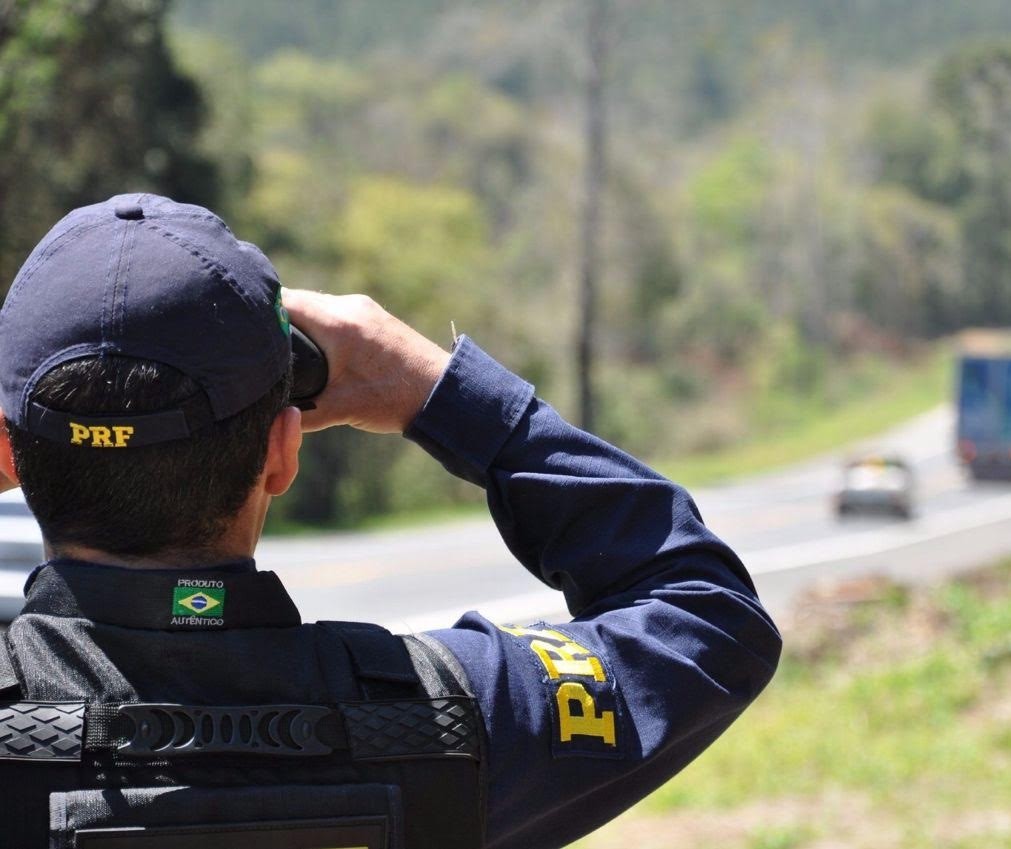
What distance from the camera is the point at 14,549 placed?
10.2 feet

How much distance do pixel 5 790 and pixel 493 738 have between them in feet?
1.57

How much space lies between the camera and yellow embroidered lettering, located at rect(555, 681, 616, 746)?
157 cm

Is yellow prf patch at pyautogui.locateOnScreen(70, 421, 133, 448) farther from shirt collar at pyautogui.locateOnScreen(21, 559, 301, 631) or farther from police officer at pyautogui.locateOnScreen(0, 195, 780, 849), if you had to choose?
Result: shirt collar at pyautogui.locateOnScreen(21, 559, 301, 631)

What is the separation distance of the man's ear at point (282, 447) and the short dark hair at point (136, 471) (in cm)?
2

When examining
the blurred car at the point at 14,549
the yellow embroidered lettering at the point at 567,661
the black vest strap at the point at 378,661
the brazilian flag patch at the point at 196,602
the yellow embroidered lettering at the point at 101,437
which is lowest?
the blurred car at the point at 14,549

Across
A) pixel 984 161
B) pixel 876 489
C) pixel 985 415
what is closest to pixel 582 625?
pixel 876 489

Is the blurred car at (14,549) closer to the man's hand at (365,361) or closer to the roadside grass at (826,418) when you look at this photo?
the man's hand at (365,361)

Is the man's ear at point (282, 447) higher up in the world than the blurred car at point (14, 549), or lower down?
higher up

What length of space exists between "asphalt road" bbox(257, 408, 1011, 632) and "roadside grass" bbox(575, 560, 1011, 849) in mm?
3221

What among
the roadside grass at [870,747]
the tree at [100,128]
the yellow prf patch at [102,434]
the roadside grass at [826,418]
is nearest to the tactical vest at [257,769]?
the yellow prf patch at [102,434]

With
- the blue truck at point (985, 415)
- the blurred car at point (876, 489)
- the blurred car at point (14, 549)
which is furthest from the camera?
the blue truck at point (985, 415)

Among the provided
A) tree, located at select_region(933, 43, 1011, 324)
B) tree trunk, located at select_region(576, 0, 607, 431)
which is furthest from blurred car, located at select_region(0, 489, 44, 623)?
tree, located at select_region(933, 43, 1011, 324)

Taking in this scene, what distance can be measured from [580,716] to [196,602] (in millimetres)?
435

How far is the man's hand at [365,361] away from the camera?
1.66 meters
